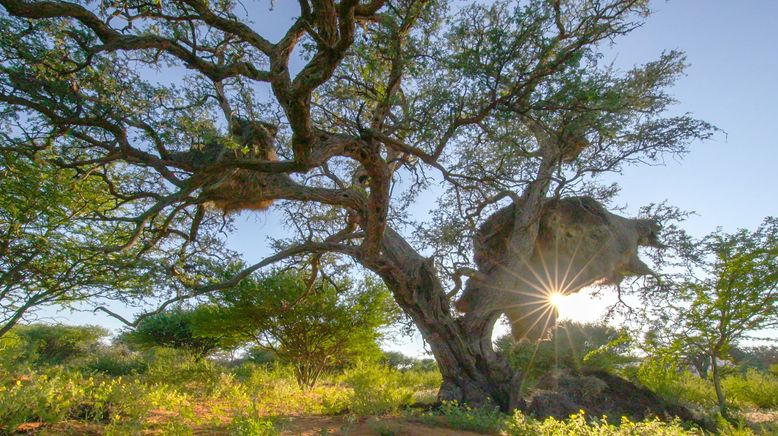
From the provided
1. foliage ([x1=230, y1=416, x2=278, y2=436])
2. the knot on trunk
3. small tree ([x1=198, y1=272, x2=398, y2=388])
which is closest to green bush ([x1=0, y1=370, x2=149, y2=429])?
foliage ([x1=230, y1=416, x2=278, y2=436])

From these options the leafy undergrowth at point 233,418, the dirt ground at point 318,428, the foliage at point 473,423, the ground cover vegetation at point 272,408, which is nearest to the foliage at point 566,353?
the ground cover vegetation at point 272,408

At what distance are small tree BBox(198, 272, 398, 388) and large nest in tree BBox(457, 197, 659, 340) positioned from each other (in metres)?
4.66

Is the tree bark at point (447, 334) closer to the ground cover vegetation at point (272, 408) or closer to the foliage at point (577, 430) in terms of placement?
the ground cover vegetation at point (272, 408)

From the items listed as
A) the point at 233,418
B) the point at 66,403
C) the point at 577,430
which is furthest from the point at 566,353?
the point at 66,403

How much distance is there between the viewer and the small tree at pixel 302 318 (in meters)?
12.2

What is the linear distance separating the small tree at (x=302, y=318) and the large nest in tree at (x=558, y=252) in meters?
4.66

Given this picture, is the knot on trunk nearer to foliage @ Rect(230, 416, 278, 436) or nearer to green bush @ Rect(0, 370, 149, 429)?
green bush @ Rect(0, 370, 149, 429)

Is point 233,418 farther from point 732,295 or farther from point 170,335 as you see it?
point 170,335

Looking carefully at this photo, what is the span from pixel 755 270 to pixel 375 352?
37.4 ft

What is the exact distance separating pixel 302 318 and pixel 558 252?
26.2 feet

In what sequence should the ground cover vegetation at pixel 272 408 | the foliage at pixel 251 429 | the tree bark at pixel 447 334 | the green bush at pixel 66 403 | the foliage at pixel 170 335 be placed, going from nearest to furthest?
1. the foliage at pixel 251 429
2. the green bush at pixel 66 403
3. the ground cover vegetation at pixel 272 408
4. the tree bark at pixel 447 334
5. the foliage at pixel 170 335

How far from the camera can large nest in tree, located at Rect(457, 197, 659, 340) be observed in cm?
1005

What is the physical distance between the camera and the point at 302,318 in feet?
42.2

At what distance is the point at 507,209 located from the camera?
10664 millimetres
